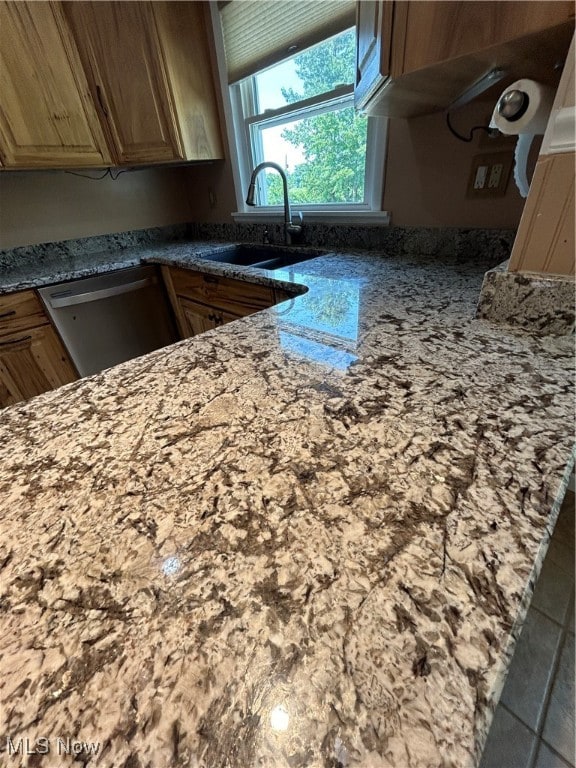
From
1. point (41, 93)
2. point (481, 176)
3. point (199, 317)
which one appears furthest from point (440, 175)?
point (41, 93)

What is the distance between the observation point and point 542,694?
86cm

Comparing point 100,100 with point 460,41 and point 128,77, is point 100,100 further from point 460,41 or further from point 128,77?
point 460,41

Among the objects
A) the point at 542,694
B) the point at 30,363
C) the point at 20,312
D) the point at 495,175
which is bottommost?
the point at 542,694

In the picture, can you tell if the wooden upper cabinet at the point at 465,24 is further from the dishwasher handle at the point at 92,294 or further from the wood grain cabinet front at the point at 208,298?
the dishwasher handle at the point at 92,294

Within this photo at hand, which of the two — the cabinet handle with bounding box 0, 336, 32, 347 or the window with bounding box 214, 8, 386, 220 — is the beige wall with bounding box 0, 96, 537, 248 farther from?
the cabinet handle with bounding box 0, 336, 32, 347

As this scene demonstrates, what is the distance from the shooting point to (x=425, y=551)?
0.30 metres

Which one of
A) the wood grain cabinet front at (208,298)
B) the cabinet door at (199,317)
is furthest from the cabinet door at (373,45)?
the cabinet door at (199,317)

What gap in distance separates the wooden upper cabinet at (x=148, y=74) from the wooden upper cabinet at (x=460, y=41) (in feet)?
4.48

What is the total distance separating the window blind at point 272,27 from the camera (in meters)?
1.40

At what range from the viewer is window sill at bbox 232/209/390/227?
1548mm

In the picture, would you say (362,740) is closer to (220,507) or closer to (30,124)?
(220,507)

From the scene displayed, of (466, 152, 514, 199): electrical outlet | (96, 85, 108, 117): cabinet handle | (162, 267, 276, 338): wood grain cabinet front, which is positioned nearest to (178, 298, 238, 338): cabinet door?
(162, 267, 276, 338): wood grain cabinet front

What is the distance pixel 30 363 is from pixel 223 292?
3.62ft

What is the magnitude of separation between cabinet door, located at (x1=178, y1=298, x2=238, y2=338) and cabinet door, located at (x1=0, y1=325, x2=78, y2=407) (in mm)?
678
